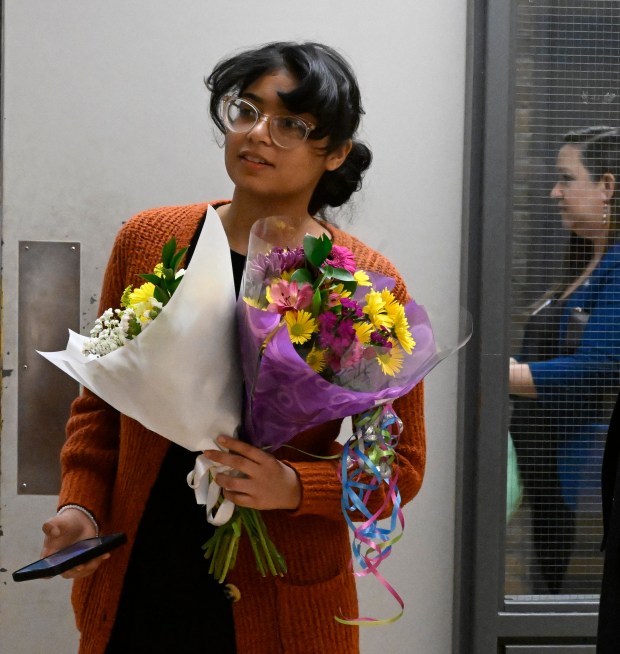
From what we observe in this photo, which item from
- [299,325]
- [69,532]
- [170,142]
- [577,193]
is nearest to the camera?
[299,325]

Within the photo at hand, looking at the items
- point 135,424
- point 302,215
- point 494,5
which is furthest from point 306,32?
point 135,424

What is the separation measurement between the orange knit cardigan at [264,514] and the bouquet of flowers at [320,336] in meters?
0.21

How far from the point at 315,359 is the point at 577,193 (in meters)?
1.54

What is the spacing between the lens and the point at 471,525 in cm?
249

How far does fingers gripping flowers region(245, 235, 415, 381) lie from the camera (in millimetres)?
1213

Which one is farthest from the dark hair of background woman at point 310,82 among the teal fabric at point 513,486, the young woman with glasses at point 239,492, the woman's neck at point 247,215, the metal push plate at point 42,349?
the teal fabric at point 513,486

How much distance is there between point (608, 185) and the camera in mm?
2520

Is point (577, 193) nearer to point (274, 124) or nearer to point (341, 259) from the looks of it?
point (274, 124)

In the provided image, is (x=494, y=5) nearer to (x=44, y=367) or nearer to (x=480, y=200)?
(x=480, y=200)

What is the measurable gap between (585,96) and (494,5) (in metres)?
0.36

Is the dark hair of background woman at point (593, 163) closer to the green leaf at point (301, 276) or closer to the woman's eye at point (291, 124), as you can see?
the woman's eye at point (291, 124)

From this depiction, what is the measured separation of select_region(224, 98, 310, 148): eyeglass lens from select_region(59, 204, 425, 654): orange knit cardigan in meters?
0.19

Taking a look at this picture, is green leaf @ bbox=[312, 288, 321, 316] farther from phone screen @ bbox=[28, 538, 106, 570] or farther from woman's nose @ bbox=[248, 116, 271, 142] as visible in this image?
phone screen @ bbox=[28, 538, 106, 570]

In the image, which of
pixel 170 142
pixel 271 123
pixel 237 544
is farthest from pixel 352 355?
pixel 170 142
